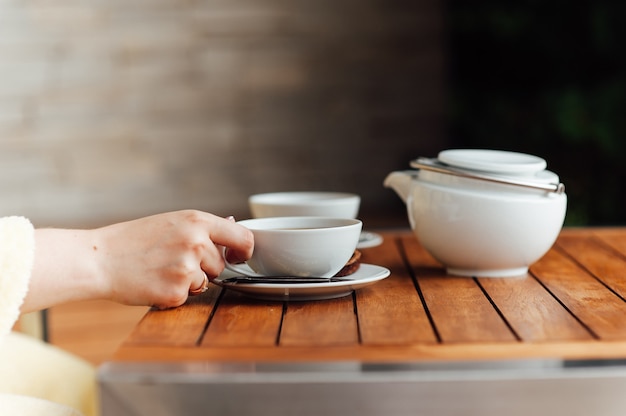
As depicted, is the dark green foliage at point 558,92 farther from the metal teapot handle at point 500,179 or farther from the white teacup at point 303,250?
the white teacup at point 303,250

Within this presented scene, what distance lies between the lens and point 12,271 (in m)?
0.78

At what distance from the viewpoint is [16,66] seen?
3.64 meters

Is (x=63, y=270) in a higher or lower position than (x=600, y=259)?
higher

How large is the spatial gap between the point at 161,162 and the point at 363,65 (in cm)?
100

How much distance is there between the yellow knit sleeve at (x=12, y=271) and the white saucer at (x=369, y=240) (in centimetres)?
56

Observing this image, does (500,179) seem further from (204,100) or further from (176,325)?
(204,100)

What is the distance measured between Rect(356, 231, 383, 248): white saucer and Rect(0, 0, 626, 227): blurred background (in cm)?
219

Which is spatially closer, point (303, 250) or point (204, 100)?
point (303, 250)

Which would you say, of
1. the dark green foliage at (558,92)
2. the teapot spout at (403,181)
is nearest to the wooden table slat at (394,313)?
the teapot spout at (403,181)

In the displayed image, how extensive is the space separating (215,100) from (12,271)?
2.98 metres

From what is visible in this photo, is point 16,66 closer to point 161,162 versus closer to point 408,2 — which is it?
point 161,162

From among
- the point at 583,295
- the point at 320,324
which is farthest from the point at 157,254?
the point at 583,295

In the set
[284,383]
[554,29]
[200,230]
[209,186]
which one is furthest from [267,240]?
[209,186]

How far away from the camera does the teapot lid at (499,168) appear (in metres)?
0.99
